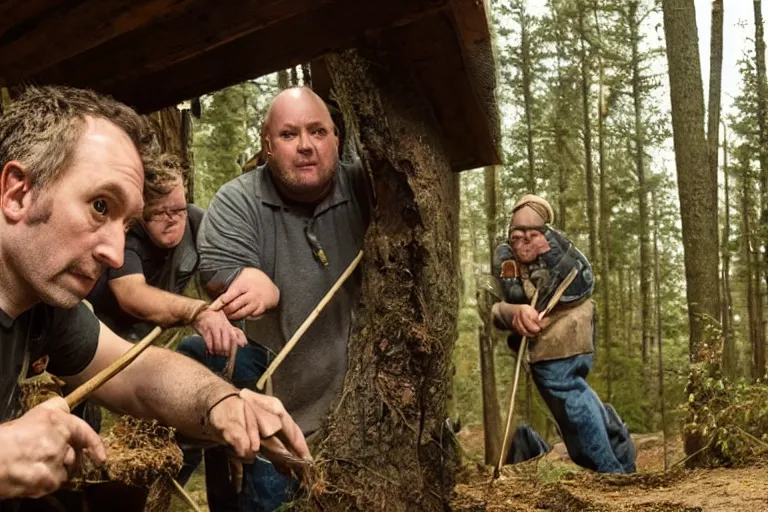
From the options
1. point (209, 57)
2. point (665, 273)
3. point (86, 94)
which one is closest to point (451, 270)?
point (209, 57)

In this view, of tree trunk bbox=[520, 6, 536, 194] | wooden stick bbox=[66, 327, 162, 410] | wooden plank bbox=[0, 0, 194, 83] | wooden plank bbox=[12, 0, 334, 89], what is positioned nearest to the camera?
wooden stick bbox=[66, 327, 162, 410]

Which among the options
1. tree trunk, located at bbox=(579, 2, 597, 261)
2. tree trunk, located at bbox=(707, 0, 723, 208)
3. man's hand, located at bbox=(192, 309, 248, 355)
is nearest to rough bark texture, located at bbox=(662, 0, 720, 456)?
tree trunk, located at bbox=(707, 0, 723, 208)

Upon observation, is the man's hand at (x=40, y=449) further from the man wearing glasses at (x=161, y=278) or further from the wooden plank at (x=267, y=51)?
the wooden plank at (x=267, y=51)

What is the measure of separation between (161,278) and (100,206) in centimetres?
134

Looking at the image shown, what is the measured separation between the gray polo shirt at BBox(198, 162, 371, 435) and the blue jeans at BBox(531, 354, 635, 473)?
6.26 feet

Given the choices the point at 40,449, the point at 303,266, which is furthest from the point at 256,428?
the point at 303,266

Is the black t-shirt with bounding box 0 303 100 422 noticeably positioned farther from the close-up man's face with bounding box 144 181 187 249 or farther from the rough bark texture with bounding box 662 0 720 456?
the rough bark texture with bounding box 662 0 720 456

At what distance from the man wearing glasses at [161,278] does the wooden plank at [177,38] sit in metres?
0.40

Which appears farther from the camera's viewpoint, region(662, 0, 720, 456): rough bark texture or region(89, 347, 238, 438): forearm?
region(662, 0, 720, 456): rough bark texture

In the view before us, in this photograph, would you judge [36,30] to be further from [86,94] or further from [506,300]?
[506,300]

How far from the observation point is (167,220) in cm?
287

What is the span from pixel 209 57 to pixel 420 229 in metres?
1.16

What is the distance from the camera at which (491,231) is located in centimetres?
800

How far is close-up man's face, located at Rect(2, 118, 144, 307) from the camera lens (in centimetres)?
166
